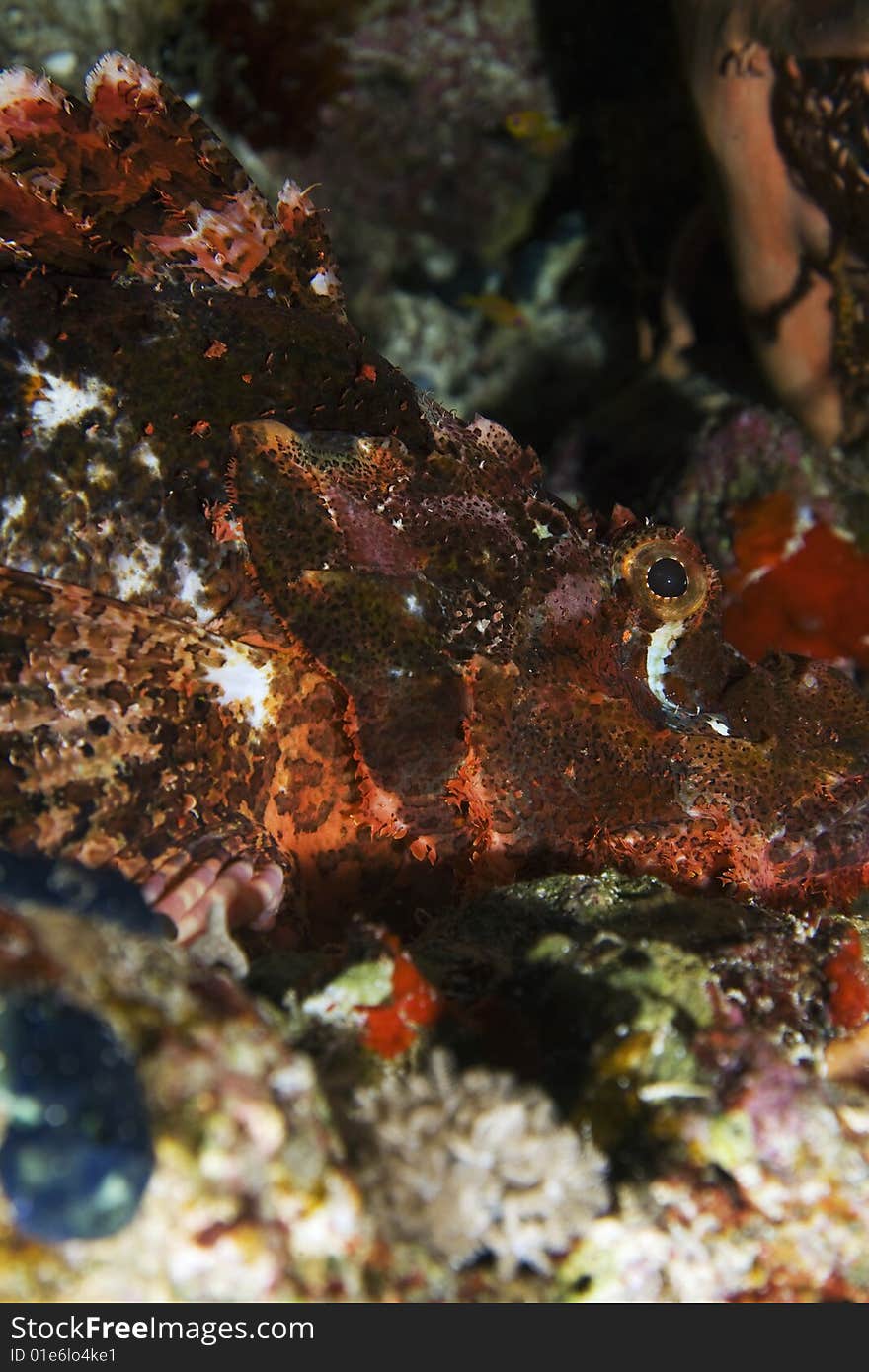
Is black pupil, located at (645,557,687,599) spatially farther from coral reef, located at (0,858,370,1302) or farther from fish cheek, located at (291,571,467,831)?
coral reef, located at (0,858,370,1302)

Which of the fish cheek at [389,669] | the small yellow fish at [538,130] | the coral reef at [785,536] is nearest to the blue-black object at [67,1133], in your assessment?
the fish cheek at [389,669]

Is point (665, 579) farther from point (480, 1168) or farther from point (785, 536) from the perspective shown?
point (785, 536)

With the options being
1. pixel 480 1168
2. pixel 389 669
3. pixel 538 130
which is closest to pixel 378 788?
pixel 389 669

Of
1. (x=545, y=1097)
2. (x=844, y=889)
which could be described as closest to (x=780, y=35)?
(x=844, y=889)

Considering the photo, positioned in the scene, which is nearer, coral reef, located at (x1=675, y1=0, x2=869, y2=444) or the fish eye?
the fish eye

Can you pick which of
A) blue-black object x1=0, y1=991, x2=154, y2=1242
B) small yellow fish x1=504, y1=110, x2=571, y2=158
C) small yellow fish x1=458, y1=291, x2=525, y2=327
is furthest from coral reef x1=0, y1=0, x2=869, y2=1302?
small yellow fish x1=458, y1=291, x2=525, y2=327
